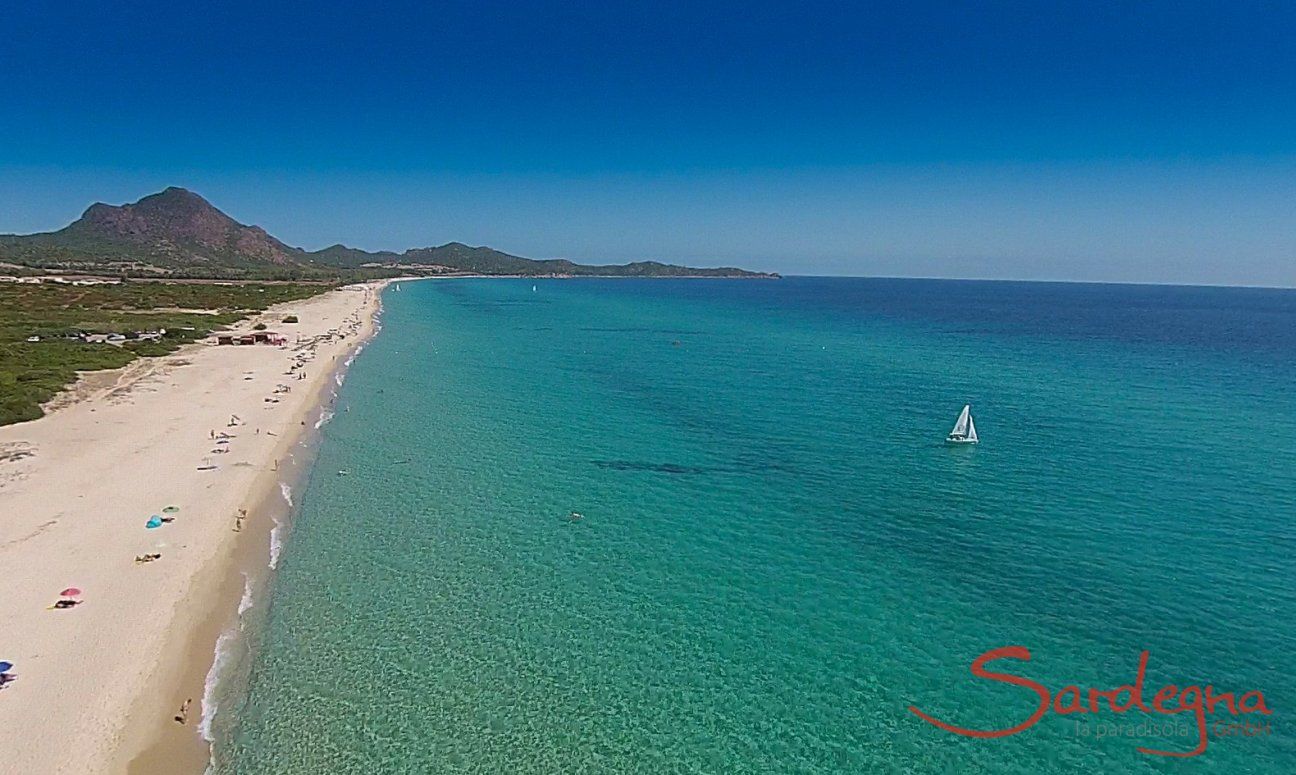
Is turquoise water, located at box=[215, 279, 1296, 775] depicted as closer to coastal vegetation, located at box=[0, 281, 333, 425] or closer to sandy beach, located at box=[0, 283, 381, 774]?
sandy beach, located at box=[0, 283, 381, 774]

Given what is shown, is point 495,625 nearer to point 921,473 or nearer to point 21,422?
point 921,473

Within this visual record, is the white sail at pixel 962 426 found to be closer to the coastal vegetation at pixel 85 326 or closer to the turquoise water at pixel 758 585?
the turquoise water at pixel 758 585

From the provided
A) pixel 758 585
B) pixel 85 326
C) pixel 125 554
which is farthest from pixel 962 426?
pixel 85 326

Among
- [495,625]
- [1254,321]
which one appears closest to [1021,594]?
[495,625]

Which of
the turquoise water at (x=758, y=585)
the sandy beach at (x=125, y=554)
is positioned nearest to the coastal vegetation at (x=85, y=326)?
the sandy beach at (x=125, y=554)

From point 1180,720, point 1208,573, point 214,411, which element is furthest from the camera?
point 214,411

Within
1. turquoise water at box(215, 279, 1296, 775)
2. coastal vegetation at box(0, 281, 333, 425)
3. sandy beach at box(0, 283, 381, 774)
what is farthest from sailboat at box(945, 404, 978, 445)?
coastal vegetation at box(0, 281, 333, 425)
